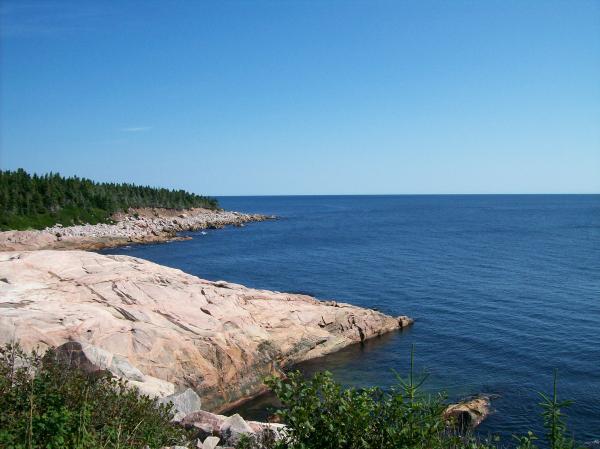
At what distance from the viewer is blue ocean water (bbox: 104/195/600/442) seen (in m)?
26.5

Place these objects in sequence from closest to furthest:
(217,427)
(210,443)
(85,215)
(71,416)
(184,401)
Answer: (71,416) < (210,443) < (217,427) < (184,401) < (85,215)

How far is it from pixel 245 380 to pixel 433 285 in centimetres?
2933

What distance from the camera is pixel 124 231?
83.8 metres

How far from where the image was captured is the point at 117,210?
323 feet

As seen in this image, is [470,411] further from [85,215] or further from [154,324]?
[85,215]

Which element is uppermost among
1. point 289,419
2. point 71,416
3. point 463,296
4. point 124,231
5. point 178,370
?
point 289,419

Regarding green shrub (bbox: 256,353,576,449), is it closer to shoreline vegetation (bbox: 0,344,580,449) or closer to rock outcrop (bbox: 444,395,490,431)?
shoreline vegetation (bbox: 0,344,580,449)

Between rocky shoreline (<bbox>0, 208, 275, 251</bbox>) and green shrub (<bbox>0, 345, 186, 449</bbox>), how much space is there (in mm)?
56626

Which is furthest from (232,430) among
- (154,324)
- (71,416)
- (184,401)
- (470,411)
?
(470,411)

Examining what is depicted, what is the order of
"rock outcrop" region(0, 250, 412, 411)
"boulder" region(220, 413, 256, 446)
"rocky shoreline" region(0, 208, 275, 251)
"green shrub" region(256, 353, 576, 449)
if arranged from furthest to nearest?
"rocky shoreline" region(0, 208, 275, 251) < "rock outcrop" region(0, 250, 412, 411) < "boulder" region(220, 413, 256, 446) < "green shrub" region(256, 353, 576, 449)

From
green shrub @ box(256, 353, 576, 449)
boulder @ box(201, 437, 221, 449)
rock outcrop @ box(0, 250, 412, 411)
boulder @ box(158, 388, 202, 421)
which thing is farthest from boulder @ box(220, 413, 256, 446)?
green shrub @ box(256, 353, 576, 449)

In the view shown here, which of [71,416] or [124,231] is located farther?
[124,231]

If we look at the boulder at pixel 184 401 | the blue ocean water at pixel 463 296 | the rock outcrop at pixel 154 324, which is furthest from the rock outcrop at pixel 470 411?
the boulder at pixel 184 401

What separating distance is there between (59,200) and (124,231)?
15.1 m
